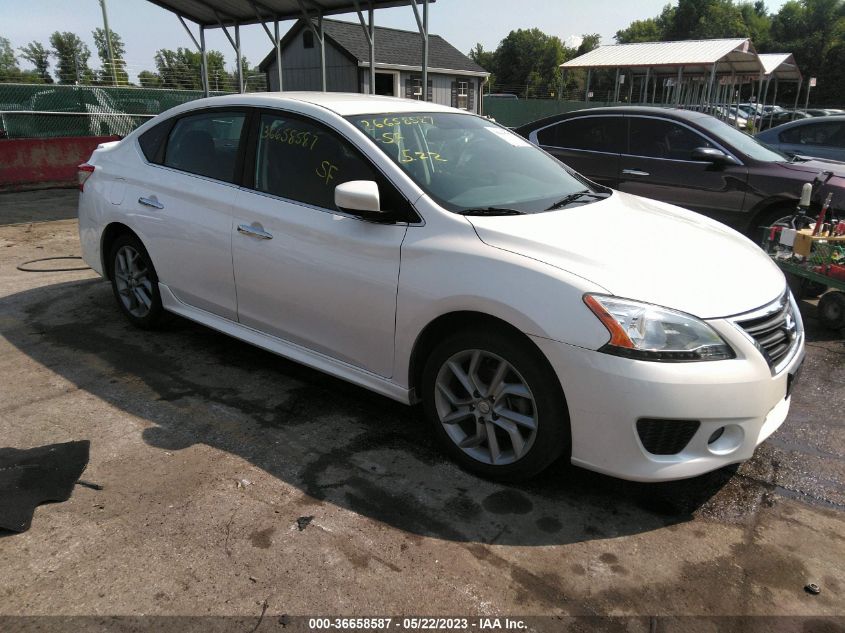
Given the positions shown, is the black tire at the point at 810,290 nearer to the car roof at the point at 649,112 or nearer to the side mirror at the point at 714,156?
the side mirror at the point at 714,156

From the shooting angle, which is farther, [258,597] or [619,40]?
[619,40]

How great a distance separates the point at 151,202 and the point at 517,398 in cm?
297

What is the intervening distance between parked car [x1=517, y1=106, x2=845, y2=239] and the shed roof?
26.4 metres

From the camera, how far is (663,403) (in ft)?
8.15

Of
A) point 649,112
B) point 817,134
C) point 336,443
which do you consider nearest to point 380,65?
point 817,134

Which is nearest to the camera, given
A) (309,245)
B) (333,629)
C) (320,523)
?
(333,629)

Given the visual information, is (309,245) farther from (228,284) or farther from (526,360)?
(526,360)

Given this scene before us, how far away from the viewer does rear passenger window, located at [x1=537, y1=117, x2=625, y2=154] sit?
7531mm

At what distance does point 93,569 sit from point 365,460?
1.26 meters

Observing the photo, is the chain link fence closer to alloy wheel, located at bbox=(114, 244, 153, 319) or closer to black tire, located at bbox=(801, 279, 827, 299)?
alloy wheel, located at bbox=(114, 244, 153, 319)

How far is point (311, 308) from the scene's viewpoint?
3.48 meters

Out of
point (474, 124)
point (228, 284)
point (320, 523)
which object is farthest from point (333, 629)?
point (474, 124)

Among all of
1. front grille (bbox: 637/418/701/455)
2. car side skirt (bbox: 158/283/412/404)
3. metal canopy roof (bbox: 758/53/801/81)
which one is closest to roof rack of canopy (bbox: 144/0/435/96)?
car side skirt (bbox: 158/283/412/404)

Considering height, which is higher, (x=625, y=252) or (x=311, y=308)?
(x=625, y=252)
